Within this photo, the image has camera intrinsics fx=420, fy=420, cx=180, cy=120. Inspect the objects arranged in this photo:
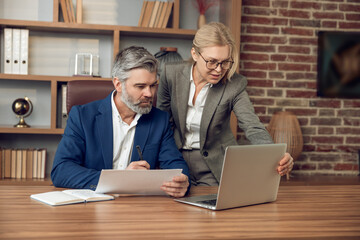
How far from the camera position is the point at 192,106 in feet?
6.85

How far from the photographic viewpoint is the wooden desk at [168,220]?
3.22 feet

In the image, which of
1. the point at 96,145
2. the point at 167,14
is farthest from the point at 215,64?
the point at 167,14

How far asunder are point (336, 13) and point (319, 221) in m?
2.89

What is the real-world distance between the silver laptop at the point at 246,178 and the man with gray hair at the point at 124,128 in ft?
1.32

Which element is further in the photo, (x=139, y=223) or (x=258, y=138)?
(x=258, y=138)

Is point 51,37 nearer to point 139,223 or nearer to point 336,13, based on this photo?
point 336,13

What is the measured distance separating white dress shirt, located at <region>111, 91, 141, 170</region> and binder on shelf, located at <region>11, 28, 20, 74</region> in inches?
62.3

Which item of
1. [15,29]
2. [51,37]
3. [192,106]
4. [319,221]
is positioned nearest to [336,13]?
[192,106]

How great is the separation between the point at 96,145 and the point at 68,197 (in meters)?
0.46

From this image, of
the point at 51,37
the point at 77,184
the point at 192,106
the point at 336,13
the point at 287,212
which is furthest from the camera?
the point at 336,13

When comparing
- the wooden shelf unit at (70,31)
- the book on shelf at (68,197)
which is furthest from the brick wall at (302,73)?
the book on shelf at (68,197)

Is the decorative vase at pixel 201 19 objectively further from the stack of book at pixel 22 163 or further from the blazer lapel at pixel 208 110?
the stack of book at pixel 22 163

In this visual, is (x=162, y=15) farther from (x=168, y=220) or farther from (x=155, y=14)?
(x=168, y=220)

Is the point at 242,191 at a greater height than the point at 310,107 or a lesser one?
lesser
